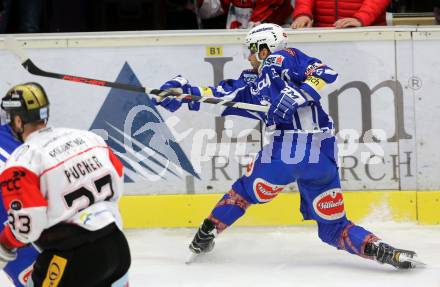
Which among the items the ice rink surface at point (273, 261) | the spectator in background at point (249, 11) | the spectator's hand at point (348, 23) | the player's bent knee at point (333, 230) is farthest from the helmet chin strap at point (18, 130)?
the spectator in background at point (249, 11)

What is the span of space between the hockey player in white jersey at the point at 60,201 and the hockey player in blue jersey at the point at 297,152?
5.11 feet

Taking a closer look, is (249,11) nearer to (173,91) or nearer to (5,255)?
(173,91)

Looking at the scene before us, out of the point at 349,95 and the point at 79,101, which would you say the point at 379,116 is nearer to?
the point at 349,95

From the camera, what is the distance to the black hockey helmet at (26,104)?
10.5 feet

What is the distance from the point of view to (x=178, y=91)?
15.9 feet

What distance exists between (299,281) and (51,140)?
1.78 metres

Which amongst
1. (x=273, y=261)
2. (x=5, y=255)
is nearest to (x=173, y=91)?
(x=273, y=261)

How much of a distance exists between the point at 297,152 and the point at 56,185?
186 centimetres

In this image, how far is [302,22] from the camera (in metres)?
5.68

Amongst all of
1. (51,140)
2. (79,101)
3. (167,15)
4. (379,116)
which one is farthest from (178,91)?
(167,15)

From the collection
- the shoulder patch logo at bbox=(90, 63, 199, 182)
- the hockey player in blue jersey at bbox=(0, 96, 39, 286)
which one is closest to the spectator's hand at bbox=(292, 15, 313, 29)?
the shoulder patch logo at bbox=(90, 63, 199, 182)

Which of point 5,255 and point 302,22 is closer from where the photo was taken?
point 5,255

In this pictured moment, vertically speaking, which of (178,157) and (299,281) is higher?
(178,157)

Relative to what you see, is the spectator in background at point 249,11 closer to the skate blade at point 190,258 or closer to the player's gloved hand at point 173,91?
the player's gloved hand at point 173,91
